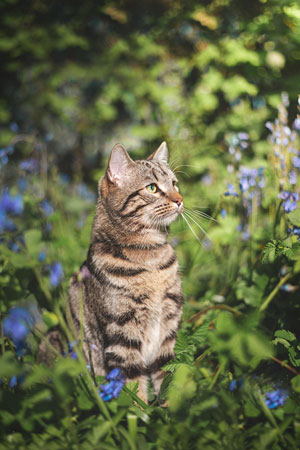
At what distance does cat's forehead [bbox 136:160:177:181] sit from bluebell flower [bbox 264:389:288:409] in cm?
111

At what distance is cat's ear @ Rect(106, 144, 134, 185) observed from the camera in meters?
1.93

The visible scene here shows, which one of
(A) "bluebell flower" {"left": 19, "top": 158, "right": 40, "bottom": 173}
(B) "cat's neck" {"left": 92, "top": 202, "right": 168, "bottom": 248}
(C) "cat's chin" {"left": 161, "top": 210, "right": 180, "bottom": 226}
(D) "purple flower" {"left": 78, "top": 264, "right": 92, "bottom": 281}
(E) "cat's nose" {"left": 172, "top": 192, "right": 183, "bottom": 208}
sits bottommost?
(A) "bluebell flower" {"left": 19, "top": 158, "right": 40, "bottom": 173}

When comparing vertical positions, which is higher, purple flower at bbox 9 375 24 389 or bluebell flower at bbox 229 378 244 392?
bluebell flower at bbox 229 378 244 392

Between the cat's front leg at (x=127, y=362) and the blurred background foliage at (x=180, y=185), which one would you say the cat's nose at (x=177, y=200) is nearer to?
the blurred background foliage at (x=180, y=185)

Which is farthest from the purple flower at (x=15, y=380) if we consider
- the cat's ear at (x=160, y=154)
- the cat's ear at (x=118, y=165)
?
the cat's ear at (x=160, y=154)

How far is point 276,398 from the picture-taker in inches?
57.1

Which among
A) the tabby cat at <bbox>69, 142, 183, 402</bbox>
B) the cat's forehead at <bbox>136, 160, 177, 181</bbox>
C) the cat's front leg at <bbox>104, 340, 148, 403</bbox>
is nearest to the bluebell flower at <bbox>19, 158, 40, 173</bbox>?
the tabby cat at <bbox>69, 142, 183, 402</bbox>

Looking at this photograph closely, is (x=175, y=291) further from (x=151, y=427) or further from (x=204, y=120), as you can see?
(x=204, y=120)

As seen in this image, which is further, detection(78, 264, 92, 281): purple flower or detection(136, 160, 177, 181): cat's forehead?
detection(136, 160, 177, 181): cat's forehead

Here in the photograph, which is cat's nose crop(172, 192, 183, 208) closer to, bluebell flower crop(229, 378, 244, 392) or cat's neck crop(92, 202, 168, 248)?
cat's neck crop(92, 202, 168, 248)

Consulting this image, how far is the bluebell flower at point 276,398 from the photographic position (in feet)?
4.71

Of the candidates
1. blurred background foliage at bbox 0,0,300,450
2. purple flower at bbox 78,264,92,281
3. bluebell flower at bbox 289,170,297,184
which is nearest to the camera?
blurred background foliage at bbox 0,0,300,450

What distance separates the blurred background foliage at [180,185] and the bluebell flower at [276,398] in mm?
12

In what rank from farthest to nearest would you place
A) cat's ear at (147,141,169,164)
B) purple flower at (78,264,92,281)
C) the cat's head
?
cat's ear at (147,141,169,164) < the cat's head < purple flower at (78,264,92,281)
